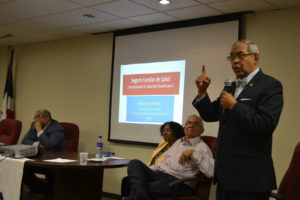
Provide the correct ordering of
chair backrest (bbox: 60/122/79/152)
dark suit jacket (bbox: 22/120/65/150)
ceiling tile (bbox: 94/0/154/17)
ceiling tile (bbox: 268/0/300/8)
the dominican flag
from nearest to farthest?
ceiling tile (bbox: 268/0/300/8)
ceiling tile (bbox: 94/0/154/17)
dark suit jacket (bbox: 22/120/65/150)
chair backrest (bbox: 60/122/79/152)
the dominican flag

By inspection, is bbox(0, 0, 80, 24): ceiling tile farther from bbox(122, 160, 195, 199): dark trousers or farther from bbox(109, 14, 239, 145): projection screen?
bbox(122, 160, 195, 199): dark trousers

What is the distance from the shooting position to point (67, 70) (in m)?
5.73

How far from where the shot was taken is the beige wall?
3621 millimetres

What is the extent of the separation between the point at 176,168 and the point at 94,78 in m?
2.50

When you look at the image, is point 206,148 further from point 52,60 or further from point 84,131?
point 52,60

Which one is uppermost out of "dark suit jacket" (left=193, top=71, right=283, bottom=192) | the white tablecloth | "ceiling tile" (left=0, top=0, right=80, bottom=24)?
"ceiling tile" (left=0, top=0, right=80, bottom=24)

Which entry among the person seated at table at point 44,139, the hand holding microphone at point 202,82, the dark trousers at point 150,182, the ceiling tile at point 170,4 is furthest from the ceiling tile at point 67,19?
the hand holding microphone at point 202,82

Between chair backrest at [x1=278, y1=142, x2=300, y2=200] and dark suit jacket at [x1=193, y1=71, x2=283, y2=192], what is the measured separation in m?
0.62

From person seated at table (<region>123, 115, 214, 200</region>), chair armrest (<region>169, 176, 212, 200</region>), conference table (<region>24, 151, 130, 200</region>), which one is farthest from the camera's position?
conference table (<region>24, 151, 130, 200</region>)

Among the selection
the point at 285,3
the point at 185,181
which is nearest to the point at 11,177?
the point at 185,181

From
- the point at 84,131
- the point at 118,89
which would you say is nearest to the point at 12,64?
the point at 84,131

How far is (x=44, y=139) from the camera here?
4.25 m

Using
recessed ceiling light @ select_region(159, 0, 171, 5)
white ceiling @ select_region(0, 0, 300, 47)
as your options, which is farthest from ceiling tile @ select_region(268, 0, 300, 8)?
recessed ceiling light @ select_region(159, 0, 171, 5)

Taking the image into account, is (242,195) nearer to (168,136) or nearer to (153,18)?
(168,136)
